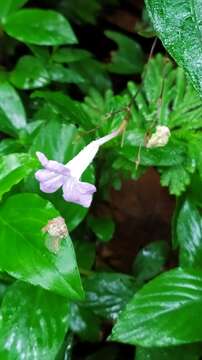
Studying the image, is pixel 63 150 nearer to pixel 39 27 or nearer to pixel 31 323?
pixel 31 323

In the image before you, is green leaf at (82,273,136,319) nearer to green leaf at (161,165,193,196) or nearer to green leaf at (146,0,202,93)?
green leaf at (161,165,193,196)

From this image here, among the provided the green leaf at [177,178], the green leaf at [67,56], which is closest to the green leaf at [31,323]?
the green leaf at [177,178]

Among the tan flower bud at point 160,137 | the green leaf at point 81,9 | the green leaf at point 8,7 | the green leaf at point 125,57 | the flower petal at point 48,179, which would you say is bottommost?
the green leaf at point 125,57

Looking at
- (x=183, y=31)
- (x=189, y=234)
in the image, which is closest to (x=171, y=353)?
(x=189, y=234)

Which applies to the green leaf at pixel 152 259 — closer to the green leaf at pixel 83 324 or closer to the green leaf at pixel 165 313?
the green leaf at pixel 83 324

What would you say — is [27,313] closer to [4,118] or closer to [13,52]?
[4,118]

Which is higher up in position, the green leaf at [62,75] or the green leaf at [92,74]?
the green leaf at [62,75]

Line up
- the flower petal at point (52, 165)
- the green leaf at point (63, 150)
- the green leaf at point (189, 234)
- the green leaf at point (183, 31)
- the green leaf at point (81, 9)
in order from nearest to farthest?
1. the green leaf at point (183, 31)
2. the flower petal at point (52, 165)
3. the green leaf at point (63, 150)
4. the green leaf at point (189, 234)
5. the green leaf at point (81, 9)
